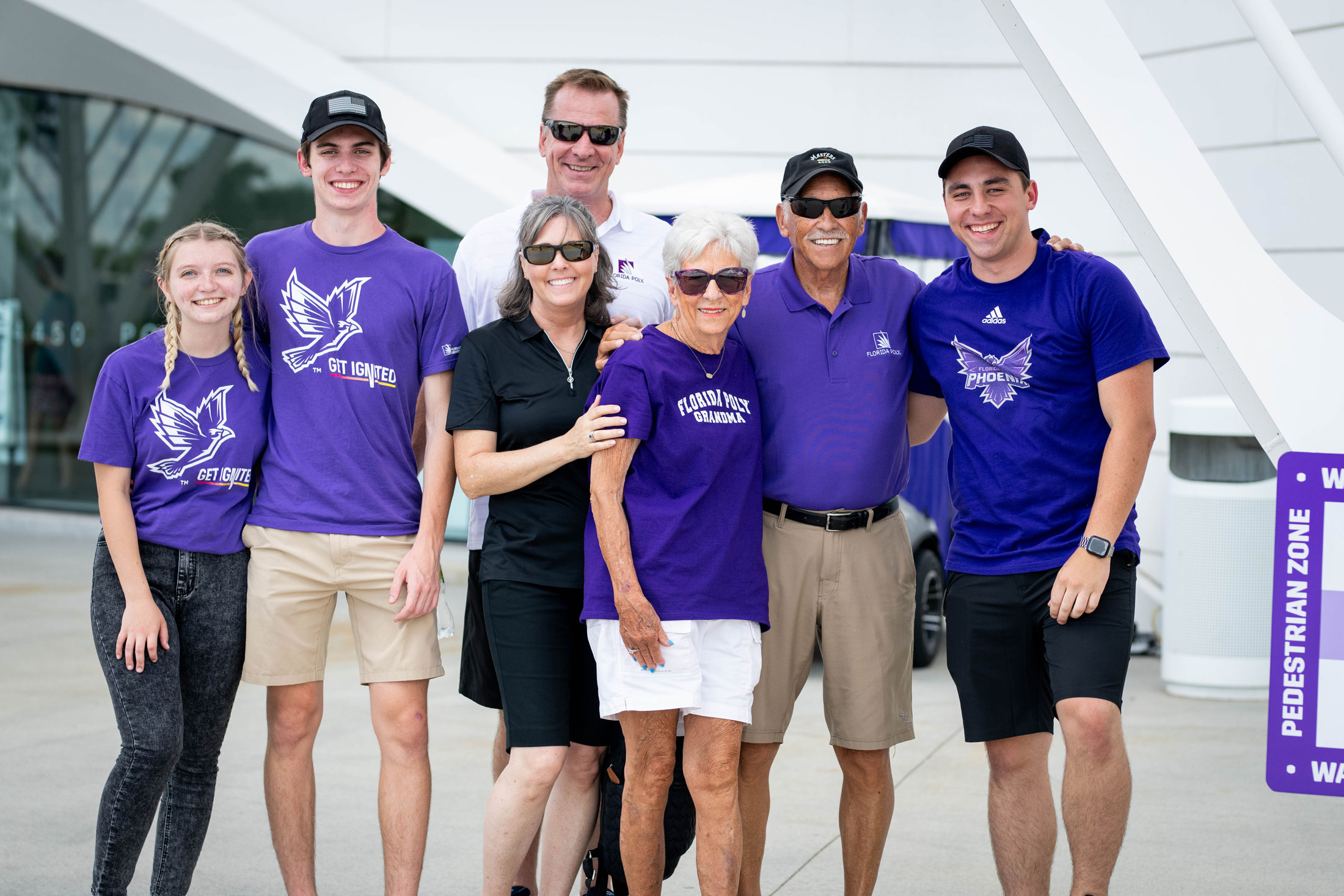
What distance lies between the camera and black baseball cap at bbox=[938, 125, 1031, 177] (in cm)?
352

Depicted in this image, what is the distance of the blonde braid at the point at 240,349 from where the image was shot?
352cm

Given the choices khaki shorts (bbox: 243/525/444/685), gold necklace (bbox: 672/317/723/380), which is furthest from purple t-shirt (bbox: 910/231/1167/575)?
khaki shorts (bbox: 243/525/444/685)

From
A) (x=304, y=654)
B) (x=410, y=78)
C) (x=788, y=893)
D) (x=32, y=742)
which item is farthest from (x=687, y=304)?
(x=410, y=78)

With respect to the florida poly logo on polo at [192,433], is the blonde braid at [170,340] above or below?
above

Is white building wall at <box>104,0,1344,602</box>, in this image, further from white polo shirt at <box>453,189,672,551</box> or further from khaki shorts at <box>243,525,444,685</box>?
khaki shorts at <box>243,525,444,685</box>

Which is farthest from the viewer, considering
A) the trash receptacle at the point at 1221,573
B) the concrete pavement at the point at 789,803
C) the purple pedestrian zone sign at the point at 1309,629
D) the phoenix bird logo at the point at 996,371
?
the trash receptacle at the point at 1221,573

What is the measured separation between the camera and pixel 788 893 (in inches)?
168

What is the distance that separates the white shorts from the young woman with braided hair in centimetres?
106

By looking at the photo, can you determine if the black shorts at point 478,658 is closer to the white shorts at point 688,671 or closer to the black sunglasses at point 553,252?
the white shorts at point 688,671

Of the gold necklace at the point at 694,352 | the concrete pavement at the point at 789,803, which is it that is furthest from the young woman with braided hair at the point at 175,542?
the gold necklace at the point at 694,352

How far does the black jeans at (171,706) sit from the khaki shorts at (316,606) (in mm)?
69

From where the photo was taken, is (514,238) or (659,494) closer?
(659,494)

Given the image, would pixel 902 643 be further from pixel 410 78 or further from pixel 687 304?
pixel 410 78

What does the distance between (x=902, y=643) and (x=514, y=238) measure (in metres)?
1.70
